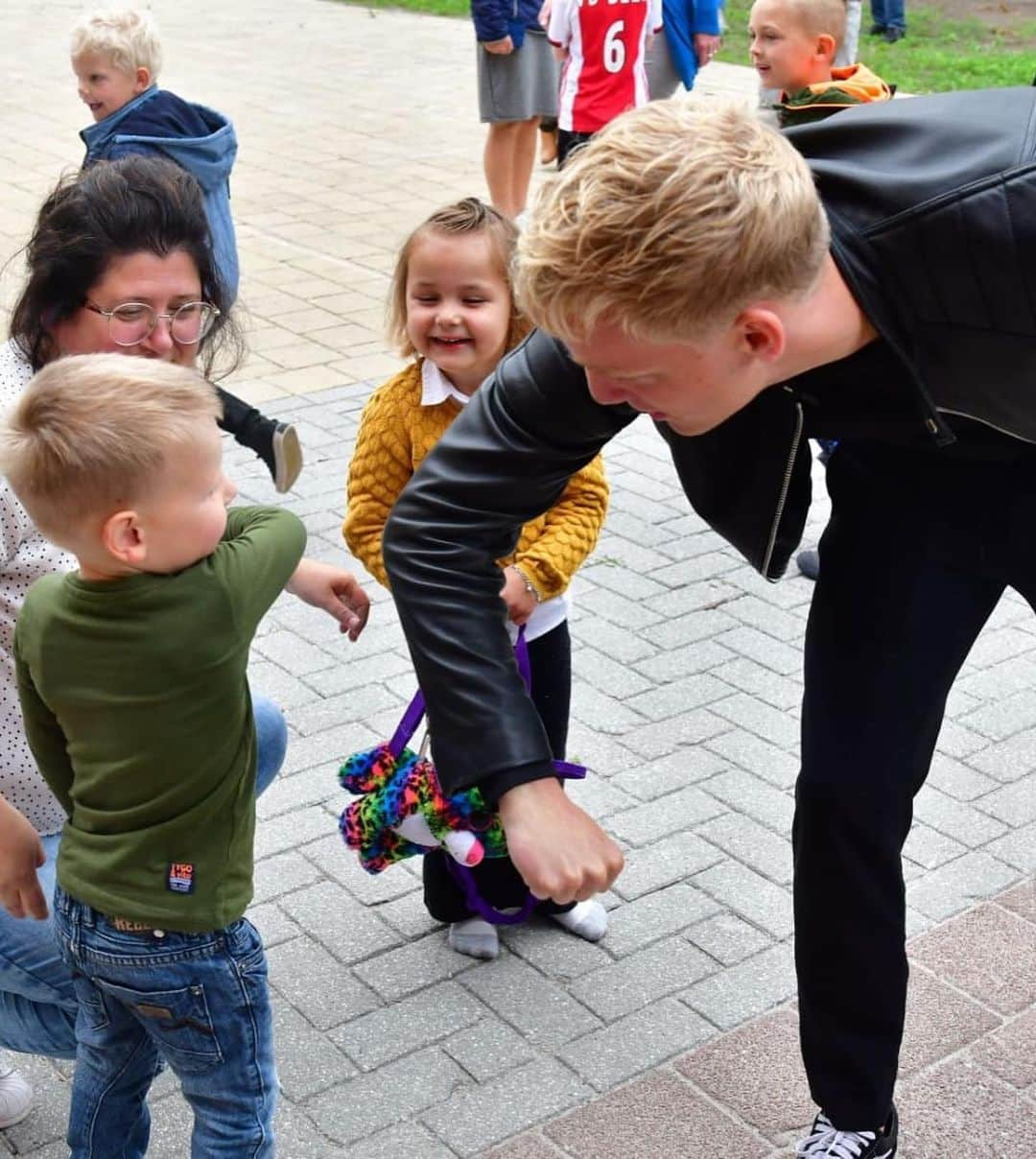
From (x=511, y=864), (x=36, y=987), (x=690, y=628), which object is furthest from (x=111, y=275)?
(x=690, y=628)

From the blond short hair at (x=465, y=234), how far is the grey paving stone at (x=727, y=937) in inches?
47.7

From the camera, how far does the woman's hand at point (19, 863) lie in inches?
93.2

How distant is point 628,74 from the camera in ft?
25.5

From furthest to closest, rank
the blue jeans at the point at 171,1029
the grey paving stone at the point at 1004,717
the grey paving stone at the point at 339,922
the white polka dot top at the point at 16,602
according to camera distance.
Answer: the grey paving stone at the point at 1004,717 < the grey paving stone at the point at 339,922 < the white polka dot top at the point at 16,602 < the blue jeans at the point at 171,1029

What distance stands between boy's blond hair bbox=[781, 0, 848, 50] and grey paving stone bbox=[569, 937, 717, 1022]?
3737 millimetres

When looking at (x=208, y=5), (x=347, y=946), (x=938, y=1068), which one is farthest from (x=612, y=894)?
(x=208, y=5)

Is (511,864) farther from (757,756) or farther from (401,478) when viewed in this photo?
(757,756)

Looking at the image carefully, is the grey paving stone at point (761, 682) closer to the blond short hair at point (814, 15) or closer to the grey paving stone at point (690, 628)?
Result: the grey paving stone at point (690, 628)

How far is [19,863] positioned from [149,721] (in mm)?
394

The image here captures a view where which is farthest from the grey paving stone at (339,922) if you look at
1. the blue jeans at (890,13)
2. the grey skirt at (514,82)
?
the blue jeans at (890,13)

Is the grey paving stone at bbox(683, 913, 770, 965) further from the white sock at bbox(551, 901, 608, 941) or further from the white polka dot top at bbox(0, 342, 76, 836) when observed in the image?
the white polka dot top at bbox(0, 342, 76, 836)

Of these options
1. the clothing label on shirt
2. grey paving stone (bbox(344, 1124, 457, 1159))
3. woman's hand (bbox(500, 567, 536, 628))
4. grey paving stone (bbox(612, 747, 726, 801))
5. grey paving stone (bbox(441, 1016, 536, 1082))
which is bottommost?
grey paving stone (bbox(612, 747, 726, 801))

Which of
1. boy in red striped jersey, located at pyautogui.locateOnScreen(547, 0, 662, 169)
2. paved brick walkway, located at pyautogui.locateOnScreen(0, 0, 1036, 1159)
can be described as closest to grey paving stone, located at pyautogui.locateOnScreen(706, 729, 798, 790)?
paved brick walkway, located at pyautogui.locateOnScreen(0, 0, 1036, 1159)

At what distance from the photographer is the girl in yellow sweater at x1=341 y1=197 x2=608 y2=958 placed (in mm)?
3000
